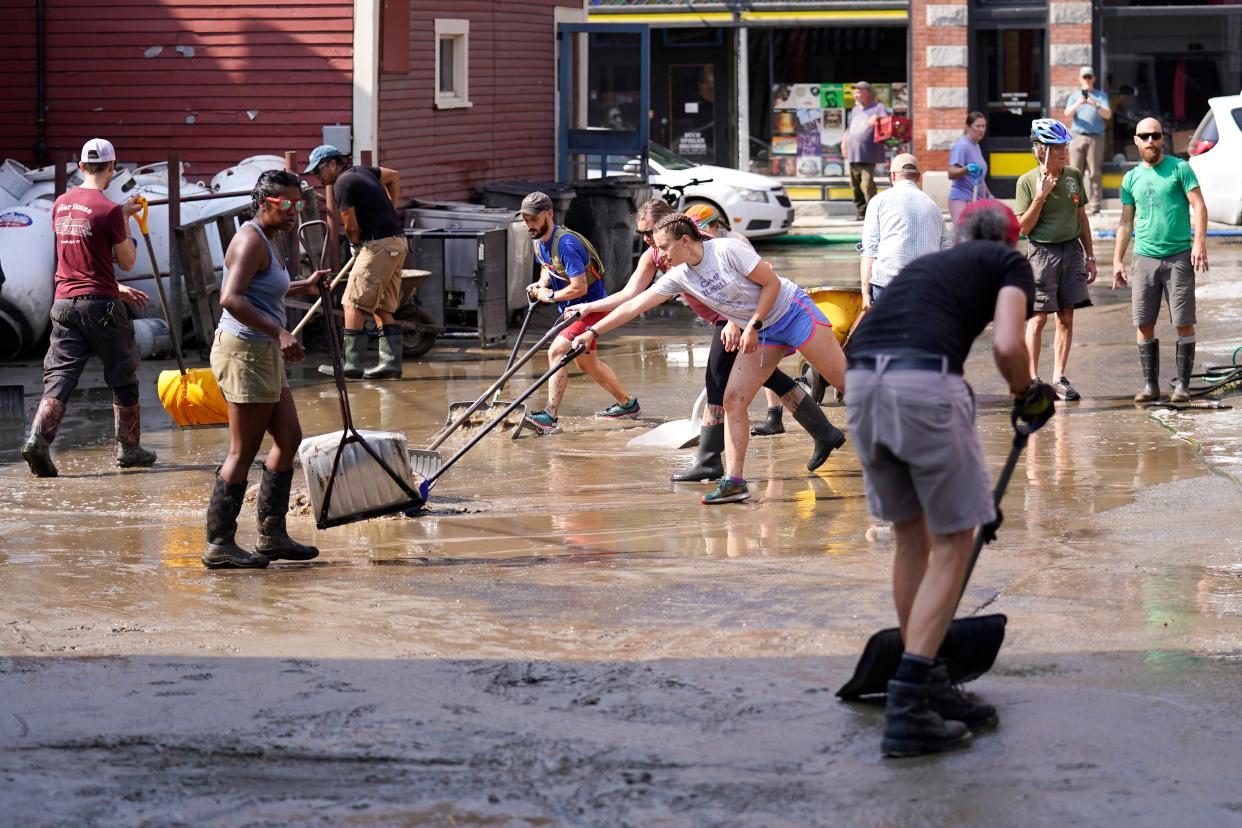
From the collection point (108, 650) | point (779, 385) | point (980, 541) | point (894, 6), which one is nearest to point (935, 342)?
point (980, 541)

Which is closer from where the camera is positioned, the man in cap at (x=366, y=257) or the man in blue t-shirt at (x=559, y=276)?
the man in blue t-shirt at (x=559, y=276)

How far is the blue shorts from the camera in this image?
30.2 feet

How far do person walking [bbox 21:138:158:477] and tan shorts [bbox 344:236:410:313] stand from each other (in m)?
3.83

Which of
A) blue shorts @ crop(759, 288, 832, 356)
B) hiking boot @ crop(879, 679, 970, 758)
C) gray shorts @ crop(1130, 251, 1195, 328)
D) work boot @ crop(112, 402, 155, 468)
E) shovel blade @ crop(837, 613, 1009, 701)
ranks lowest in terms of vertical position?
hiking boot @ crop(879, 679, 970, 758)

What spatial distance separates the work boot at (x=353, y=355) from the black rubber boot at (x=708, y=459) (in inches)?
201

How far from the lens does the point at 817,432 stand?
9.89m

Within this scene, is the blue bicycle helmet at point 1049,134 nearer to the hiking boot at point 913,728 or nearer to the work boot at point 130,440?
the work boot at point 130,440

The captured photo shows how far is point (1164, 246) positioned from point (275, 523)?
6.44 m

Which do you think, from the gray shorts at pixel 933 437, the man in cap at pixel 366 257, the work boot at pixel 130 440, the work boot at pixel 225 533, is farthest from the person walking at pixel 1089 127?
the gray shorts at pixel 933 437

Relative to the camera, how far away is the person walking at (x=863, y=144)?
83.3 ft

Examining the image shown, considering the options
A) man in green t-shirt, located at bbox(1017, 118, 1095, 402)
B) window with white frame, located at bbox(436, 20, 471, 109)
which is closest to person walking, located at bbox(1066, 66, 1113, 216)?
window with white frame, located at bbox(436, 20, 471, 109)

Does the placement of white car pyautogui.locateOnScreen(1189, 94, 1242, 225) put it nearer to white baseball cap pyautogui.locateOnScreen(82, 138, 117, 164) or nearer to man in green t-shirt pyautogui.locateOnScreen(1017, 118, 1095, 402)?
man in green t-shirt pyautogui.locateOnScreen(1017, 118, 1095, 402)

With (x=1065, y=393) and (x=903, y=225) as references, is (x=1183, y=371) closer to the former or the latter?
(x=1065, y=393)

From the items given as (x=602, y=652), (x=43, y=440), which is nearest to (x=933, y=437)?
(x=602, y=652)
